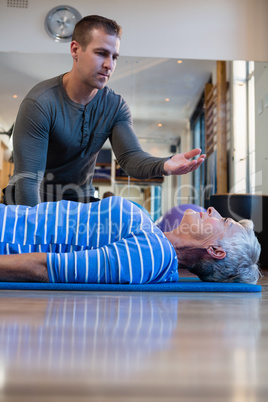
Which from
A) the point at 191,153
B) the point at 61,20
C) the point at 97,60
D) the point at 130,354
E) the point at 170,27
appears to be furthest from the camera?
the point at 170,27

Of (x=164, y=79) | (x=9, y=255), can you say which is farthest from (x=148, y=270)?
(x=164, y=79)

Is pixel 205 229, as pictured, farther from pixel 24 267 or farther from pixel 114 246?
pixel 24 267

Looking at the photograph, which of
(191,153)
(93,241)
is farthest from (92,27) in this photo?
(93,241)

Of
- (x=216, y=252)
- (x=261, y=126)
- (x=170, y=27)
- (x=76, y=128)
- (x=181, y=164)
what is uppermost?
(x=170, y=27)

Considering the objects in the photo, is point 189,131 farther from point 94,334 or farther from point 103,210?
point 94,334

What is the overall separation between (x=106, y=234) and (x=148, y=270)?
213mm

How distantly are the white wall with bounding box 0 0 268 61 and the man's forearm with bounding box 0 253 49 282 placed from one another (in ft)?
14.1

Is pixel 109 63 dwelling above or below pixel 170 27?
below

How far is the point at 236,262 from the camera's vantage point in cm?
194

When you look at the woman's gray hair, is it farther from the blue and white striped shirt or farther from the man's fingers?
the man's fingers

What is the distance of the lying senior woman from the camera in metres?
1.70

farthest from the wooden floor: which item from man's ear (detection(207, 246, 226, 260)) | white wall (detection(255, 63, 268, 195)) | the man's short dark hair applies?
white wall (detection(255, 63, 268, 195))

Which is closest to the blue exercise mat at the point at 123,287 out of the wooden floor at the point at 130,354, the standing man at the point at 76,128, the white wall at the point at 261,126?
the wooden floor at the point at 130,354

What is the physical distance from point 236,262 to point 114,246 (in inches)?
20.6
